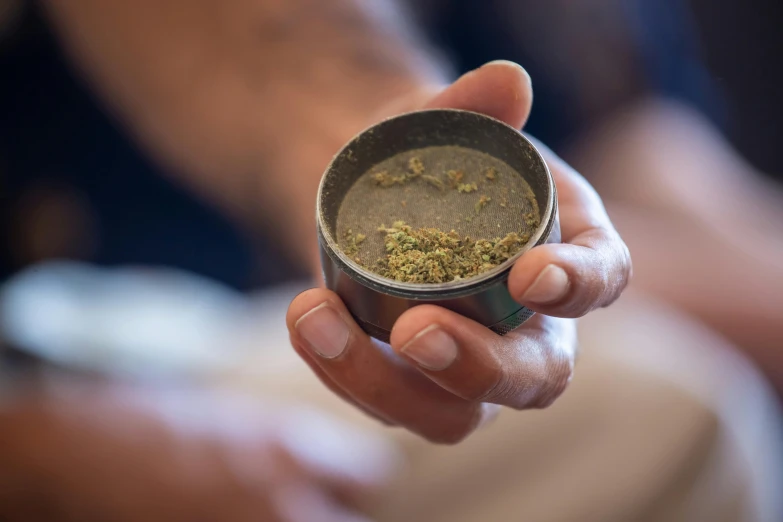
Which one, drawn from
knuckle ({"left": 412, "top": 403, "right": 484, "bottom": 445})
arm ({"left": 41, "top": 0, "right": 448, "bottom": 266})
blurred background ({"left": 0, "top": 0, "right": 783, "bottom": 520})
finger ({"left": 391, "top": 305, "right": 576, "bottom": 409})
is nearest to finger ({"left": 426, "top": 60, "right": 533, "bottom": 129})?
finger ({"left": 391, "top": 305, "right": 576, "bottom": 409})

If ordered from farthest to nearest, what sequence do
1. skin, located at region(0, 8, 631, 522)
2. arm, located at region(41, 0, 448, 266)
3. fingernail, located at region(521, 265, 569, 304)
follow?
arm, located at region(41, 0, 448, 266) < skin, located at region(0, 8, 631, 522) < fingernail, located at region(521, 265, 569, 304)

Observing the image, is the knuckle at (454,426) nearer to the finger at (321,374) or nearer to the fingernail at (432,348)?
the finger at (321,374)

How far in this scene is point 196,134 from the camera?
4.58ft

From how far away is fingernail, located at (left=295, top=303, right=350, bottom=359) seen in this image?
579 millimetres

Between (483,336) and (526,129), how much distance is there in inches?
38.6

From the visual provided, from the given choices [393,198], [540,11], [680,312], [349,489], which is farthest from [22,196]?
[680,312]

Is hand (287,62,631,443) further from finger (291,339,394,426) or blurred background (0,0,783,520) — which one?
blurred background (0,0,783,520)

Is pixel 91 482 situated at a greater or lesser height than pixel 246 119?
lesser

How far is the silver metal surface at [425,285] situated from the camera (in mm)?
512

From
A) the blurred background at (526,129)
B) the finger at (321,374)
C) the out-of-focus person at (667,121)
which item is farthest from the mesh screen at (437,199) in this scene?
the out-of-focus person at (667,121)

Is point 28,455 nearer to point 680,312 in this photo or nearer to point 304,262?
point 304,262

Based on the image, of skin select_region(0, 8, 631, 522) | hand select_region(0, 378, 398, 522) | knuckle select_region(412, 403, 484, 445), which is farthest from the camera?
hand select_region(0, 378, 398, 522)

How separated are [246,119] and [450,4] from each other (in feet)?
1.74

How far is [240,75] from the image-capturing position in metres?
1.36
